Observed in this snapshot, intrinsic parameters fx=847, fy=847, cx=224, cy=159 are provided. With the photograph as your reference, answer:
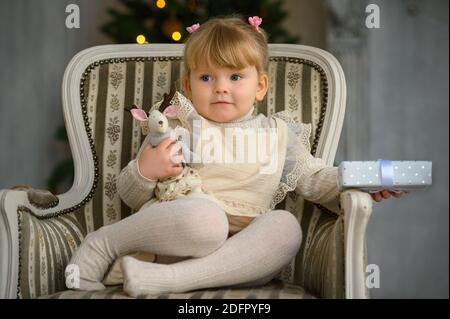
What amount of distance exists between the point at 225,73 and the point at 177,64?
344mm

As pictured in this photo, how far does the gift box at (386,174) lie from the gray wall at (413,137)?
7.04 ft

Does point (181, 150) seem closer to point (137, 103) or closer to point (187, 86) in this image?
point (187, 86)

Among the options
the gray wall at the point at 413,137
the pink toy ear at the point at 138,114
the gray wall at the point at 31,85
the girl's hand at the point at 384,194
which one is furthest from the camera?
the gray wall at the point at 31,85

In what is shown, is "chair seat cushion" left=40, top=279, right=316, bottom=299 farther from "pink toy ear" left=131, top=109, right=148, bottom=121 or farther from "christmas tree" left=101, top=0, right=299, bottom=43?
"christmas tree" left=101, top=0, right=299, bottom=43

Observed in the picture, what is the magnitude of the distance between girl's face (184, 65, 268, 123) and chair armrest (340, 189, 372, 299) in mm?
439

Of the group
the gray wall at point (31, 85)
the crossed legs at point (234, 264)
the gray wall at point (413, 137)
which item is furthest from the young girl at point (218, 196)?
the gray wall at point (31, 85)

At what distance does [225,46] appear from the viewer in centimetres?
199

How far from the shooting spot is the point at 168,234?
5.78ft

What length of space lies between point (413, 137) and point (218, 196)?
2.15 meters

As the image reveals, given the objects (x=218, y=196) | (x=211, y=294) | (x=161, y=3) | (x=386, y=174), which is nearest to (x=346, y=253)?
(x=386, y=174)

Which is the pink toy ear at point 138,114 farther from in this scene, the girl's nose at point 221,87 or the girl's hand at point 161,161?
the girl's nose at point 221,87

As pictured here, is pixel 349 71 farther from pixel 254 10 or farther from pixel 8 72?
pixel 8 72

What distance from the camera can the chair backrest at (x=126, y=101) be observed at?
2.21m
